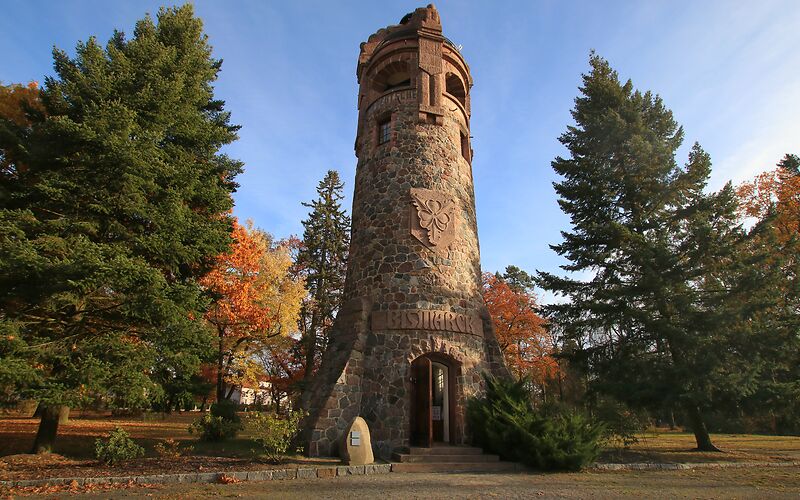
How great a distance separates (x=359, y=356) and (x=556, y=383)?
2736cm

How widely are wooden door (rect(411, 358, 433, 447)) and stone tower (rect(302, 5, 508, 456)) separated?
3cm

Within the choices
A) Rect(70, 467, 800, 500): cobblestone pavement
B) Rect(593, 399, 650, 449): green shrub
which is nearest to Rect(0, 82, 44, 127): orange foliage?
Rect(70, 467, 800, 500): cobblestone pavement

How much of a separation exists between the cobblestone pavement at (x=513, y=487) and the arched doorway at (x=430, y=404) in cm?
252

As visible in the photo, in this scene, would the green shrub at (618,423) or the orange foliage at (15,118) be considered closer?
the orange foliage at (15,118)

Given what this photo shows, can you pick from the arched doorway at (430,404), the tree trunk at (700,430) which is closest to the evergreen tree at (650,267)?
the tree trunk at (700,430)

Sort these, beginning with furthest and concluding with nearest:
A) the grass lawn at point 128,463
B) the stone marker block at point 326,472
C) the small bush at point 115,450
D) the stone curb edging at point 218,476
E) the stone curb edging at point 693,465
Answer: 1. the stone curb edging at point 693,465
2. the stone marker block at point 326,472
3. the small bush at point 115,450
4. the grass lawn at point 128,463
5. the stone curb edging at point 218,476

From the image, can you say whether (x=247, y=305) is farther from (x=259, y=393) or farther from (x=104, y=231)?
(x=259, y=393)

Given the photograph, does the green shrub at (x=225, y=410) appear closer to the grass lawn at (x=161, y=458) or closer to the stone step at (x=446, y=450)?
the grass lawn at (x=161, y=458)

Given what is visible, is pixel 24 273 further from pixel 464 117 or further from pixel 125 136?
pixel 464 117

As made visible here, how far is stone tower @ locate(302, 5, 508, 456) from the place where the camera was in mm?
11711

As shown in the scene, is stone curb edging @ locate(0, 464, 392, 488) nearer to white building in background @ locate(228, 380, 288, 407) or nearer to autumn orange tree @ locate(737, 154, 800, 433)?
white building in background @ locate(228, 380, 288, 407)

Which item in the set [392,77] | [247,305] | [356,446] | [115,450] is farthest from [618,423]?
[392,77]

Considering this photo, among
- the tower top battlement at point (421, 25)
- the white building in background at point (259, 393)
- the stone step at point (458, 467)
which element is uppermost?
the tower top battlement at point (421, 25)

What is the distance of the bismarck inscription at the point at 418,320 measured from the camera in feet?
40.7
